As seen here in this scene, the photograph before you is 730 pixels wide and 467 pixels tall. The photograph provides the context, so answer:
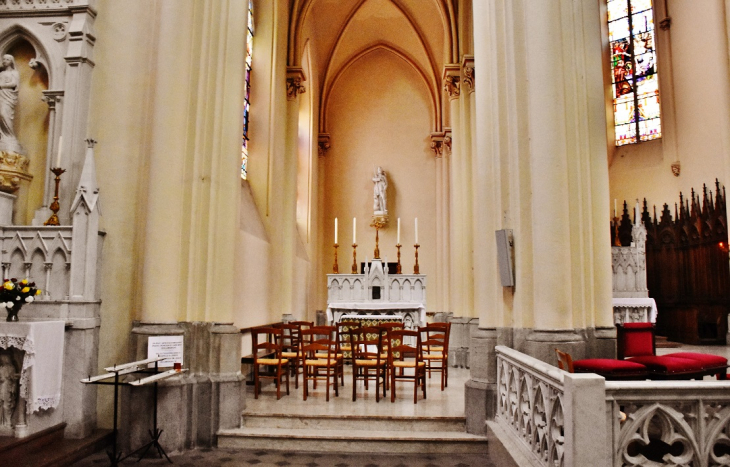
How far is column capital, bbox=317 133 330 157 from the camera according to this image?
16766 mm

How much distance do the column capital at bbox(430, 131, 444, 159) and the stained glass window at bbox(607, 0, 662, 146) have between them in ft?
16.4

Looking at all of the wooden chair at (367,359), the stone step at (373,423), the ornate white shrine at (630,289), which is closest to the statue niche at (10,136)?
the stone step at (373,423)

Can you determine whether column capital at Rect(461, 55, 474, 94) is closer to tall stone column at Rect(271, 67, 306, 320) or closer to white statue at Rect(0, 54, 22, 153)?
tall stone column at Rect(271, 67, 306, 320)

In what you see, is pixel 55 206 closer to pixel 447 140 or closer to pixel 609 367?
pixel 609 367

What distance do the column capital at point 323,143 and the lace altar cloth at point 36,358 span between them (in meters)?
12.0

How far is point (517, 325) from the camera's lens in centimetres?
578

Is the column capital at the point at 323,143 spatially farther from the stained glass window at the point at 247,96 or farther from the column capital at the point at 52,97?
the column capital at the point at 52,97

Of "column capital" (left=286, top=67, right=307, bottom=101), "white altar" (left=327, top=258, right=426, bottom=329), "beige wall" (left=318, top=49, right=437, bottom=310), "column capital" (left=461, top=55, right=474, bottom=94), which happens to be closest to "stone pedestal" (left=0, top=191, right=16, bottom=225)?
"column capital" (left=286, top=67, right=307, bottom=101)

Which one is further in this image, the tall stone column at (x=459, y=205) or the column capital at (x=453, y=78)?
the column capital at (x=453, y=78)

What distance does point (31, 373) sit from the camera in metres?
5.11

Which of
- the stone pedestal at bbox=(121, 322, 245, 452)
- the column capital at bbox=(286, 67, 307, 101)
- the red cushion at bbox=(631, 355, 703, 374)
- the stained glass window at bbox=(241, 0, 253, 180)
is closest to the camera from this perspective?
the red cushion at bbox=(631, 355, 703, 374)

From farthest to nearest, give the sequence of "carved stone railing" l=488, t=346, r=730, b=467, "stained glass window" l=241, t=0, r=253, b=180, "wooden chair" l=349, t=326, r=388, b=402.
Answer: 1. "stained glass window" l=241, t=0, r=253, b=180
2. "wooden chair" l=349, t=326, r=388, b=402
3. "carved stone railing" l=488, t=346, r=730, b=467

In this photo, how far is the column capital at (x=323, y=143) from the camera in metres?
16.8

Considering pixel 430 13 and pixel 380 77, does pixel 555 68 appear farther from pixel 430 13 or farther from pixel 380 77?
pixel 380 77
